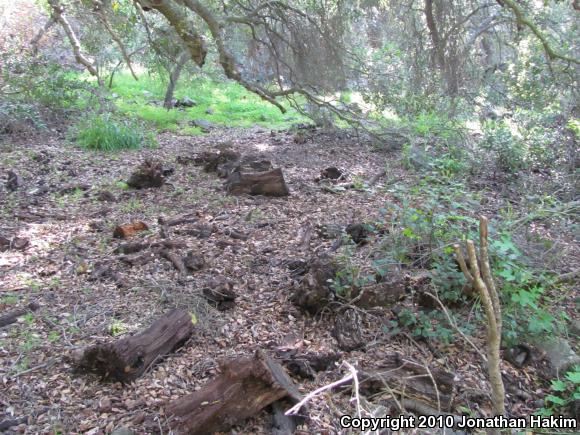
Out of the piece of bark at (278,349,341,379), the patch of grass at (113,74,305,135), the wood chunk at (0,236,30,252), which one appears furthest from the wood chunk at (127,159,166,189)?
the patch of grass at (113,74,305,135)

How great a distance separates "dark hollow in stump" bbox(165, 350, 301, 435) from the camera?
2.25m

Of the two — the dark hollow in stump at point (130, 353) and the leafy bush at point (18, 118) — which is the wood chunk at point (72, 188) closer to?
the leafy bush at point (18, 118)

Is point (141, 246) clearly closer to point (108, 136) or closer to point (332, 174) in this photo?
point (332, 174)

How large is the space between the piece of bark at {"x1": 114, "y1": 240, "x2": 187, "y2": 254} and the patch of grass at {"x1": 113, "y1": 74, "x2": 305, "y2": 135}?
5778 millimetres

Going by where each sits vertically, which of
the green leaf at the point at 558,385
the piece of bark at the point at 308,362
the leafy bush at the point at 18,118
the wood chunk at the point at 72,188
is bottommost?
the wood chunk at the point at 72,188

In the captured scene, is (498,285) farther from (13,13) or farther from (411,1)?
(13,13)

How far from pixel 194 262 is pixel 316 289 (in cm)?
107

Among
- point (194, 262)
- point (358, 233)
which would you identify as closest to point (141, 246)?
point (194, 262)

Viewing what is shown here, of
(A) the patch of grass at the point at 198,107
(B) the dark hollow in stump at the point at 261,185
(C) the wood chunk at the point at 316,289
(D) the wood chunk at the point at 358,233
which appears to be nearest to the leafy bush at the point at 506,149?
(B) the dark hollow in stump at the point at 261,185

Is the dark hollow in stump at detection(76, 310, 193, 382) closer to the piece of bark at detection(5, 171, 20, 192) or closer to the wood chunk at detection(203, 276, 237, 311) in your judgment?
the wood chunk at detection(203, 276, 237, 311)

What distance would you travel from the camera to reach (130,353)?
2586 mm

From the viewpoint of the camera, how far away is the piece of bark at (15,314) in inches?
119

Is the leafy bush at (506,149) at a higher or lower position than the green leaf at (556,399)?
higher

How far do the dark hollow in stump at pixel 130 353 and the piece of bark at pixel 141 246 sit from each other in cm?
128
